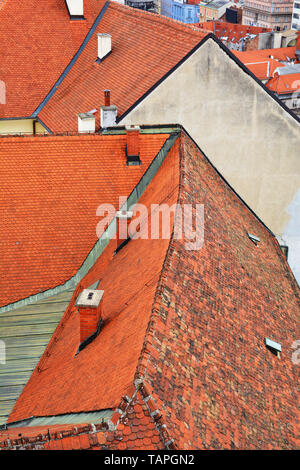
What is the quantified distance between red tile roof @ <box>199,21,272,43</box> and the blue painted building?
35.4 meters

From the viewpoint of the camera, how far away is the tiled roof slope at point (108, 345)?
12602mm

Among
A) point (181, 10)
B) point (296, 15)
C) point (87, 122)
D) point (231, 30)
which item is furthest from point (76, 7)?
point (181, 10)

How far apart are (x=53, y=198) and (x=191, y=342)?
30.9 feet

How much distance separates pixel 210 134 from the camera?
24.2 m

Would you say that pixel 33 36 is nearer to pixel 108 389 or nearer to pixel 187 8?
pixel 108 389

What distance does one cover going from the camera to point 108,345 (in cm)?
1433

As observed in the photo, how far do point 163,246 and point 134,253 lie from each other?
2177 mm

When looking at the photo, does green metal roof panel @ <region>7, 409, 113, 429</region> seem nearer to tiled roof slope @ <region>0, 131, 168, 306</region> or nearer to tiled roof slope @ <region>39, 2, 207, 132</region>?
tiled roof slope @ <region>0, 131, 168, 306</region>

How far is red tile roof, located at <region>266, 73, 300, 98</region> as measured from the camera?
7412 cm

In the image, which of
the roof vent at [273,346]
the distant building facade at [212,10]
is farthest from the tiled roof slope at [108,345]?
the distant building facade at [212,10]

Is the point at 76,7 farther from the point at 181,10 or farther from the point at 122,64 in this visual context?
the point at 181,10

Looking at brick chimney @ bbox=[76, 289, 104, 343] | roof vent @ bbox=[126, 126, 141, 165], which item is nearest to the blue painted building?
roof vent @ bbox=[126, 126, 141, 165]

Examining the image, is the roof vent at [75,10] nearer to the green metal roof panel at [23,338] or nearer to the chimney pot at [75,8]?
the chimney pot at [75,8]
